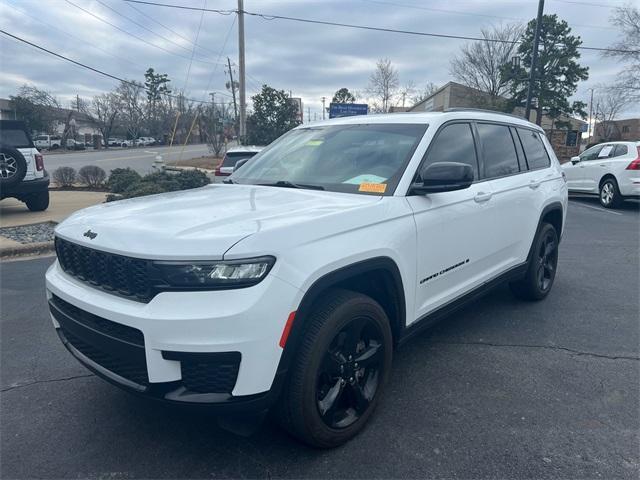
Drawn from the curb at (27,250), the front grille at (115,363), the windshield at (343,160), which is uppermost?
the windshield at (343,160)

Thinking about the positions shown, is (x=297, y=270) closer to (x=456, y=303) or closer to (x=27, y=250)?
(x=456, y=303)

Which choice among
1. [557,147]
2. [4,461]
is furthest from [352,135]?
[557,147]

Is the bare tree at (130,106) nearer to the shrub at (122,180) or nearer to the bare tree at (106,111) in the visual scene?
the bare tree at (106,111)

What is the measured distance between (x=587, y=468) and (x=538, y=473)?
27 cm

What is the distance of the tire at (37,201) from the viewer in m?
10.4

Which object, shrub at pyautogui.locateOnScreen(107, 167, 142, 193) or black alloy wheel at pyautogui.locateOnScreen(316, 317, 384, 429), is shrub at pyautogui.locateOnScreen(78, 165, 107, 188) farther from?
black alloy wheel at pyautogui.locateOnScreen(316, 317, 384, 429)

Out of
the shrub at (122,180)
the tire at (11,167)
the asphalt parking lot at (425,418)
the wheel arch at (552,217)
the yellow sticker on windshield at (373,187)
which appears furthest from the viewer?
the shrub at (122,180)

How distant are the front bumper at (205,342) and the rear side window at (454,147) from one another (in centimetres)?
167

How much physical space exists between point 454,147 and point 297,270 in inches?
78.8

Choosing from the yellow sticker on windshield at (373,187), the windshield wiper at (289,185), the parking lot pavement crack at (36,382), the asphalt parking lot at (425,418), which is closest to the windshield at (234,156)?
the asphalt parking lot at (425,418)

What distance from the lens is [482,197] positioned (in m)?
3.70

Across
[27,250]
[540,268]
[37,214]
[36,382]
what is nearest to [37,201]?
[37,214]

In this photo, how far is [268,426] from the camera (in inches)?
112

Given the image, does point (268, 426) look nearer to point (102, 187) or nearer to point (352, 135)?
point (352, 135)
